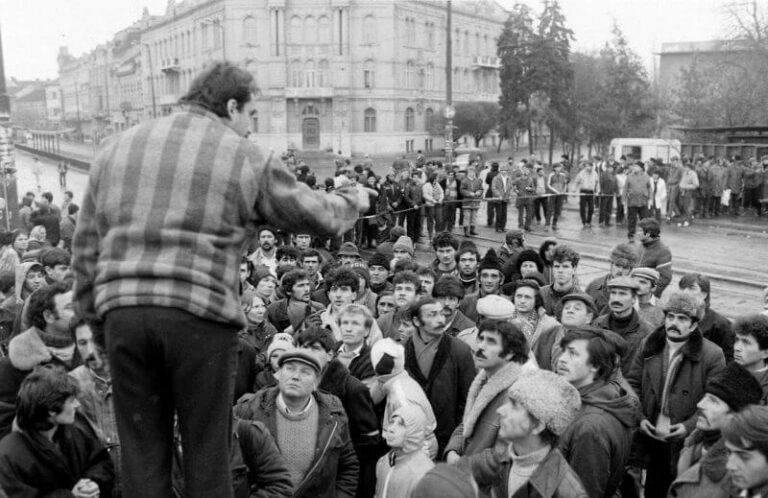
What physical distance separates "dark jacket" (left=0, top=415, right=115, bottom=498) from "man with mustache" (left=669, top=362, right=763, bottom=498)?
10.0ft

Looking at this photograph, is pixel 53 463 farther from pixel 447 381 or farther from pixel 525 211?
pixel 525 211

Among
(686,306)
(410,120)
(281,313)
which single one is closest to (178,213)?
(686,306)

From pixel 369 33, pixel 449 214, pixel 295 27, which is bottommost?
pixel 449 214

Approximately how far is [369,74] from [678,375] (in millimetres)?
69145

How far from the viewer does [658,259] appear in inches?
398

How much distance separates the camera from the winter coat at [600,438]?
429 centimetres

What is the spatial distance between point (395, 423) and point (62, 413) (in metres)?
1.92

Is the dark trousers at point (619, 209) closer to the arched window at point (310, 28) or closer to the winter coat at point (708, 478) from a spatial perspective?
the winter coat at point (708, 478)

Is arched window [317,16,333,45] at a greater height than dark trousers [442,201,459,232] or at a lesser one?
greater

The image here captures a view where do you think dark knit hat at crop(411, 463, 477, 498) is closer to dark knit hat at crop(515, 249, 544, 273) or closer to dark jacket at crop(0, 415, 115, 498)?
dark jacket at crop(0, 415, 115, 498)

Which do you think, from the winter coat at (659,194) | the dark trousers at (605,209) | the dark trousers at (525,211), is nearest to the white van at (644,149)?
the dark trousers at (605,209)

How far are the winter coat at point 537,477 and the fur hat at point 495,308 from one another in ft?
6.56

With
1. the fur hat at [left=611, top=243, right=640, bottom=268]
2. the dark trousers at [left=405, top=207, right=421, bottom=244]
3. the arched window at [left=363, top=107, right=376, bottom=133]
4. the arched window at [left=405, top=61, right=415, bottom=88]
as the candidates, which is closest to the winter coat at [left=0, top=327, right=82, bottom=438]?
the fur hat at [left=611, top=243, right=640, bottom=268]

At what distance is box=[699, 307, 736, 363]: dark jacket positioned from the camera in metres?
6.70
